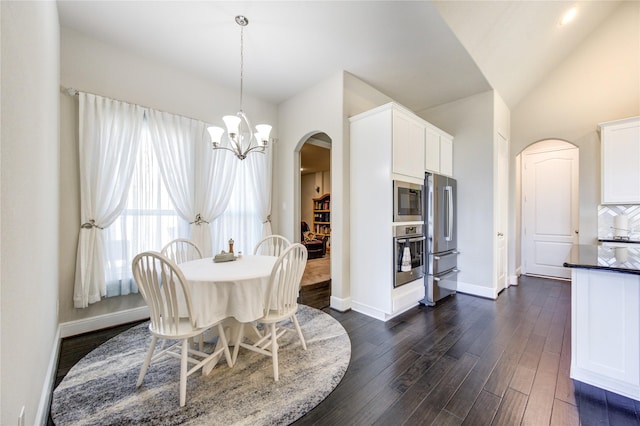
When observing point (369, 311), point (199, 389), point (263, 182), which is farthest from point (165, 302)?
point (263, 182)

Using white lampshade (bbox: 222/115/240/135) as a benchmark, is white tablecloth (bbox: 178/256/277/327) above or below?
below

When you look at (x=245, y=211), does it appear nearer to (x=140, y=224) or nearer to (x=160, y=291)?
(x=140, y=224)

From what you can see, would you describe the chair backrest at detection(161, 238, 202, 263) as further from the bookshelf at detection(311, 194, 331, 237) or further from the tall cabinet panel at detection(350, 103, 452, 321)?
the bookshelf at detection(311, 194, 331, 237)

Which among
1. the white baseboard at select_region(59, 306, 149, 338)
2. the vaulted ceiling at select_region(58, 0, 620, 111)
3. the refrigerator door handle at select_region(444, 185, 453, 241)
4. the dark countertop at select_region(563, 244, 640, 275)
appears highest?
the vaulted ceiling at select_region(58, 0, 620, 111)

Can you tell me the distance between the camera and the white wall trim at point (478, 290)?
3693mm

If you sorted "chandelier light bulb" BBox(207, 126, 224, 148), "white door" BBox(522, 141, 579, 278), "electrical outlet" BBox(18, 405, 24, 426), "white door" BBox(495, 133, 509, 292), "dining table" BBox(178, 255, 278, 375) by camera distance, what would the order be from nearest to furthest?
"electrical outlet" BBox(18, 405, 24, 426) < "dining table" BBox(178, 255, 278, 375) < "chandelier light bulb" BBox(207, 126, 224, 148) < "white door" BBox(495, 133, 509, 292) < "white door" BBox(522, 141, 579, 278)

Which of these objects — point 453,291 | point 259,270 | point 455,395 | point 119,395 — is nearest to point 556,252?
point 453,291

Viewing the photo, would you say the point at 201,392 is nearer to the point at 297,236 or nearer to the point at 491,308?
the point at 297,236

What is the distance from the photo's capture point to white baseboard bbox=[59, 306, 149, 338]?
2531 millimetres

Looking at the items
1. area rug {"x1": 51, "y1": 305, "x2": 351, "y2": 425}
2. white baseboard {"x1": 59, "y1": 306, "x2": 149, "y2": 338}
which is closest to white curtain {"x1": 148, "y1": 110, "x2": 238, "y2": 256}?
white baseboard {"x1": 59, "y1": 306, "x2": 149, "y2": 338}

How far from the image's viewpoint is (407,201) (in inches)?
125

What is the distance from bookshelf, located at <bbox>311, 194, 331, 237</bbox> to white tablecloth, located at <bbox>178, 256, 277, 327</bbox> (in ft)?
21.7

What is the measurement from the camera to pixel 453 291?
12.6ft

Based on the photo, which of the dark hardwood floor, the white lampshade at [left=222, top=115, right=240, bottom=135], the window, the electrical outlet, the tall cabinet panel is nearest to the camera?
the electrical outlet
